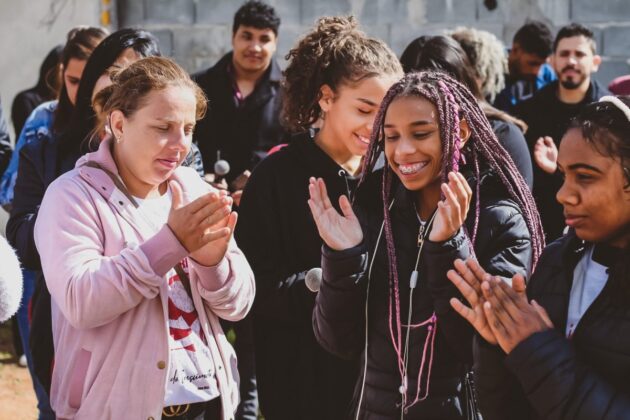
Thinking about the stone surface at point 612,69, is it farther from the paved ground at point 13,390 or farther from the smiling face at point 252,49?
the paved ground at point 13,390

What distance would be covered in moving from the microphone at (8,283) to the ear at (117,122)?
770 mm

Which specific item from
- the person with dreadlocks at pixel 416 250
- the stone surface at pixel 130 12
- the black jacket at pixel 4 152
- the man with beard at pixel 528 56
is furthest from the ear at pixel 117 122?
the stone surface at pixel 130 12

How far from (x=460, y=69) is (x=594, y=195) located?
213 centimetres

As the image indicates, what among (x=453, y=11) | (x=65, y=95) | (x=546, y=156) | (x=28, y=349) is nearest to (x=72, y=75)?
(x=65, y=95)

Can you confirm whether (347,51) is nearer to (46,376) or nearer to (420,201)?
(420,201)

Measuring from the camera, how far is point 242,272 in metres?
3.00

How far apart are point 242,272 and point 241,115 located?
114 inches

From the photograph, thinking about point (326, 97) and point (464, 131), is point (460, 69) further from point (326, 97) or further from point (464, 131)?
point (464, 131)

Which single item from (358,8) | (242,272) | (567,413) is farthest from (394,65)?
(358,8)

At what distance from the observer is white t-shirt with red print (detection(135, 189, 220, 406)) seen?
2791 mm

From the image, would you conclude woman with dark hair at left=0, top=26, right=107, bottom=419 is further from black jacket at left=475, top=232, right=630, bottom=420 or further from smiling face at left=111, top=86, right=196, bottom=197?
Result: black jacket at left=475, top=232, right=630, bottom=420

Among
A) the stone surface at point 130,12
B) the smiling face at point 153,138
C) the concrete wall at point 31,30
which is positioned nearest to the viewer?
the smiling face at point 153,138

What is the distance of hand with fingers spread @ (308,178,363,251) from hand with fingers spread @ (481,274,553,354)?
0.58 metres

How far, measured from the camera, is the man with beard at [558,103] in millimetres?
5305
